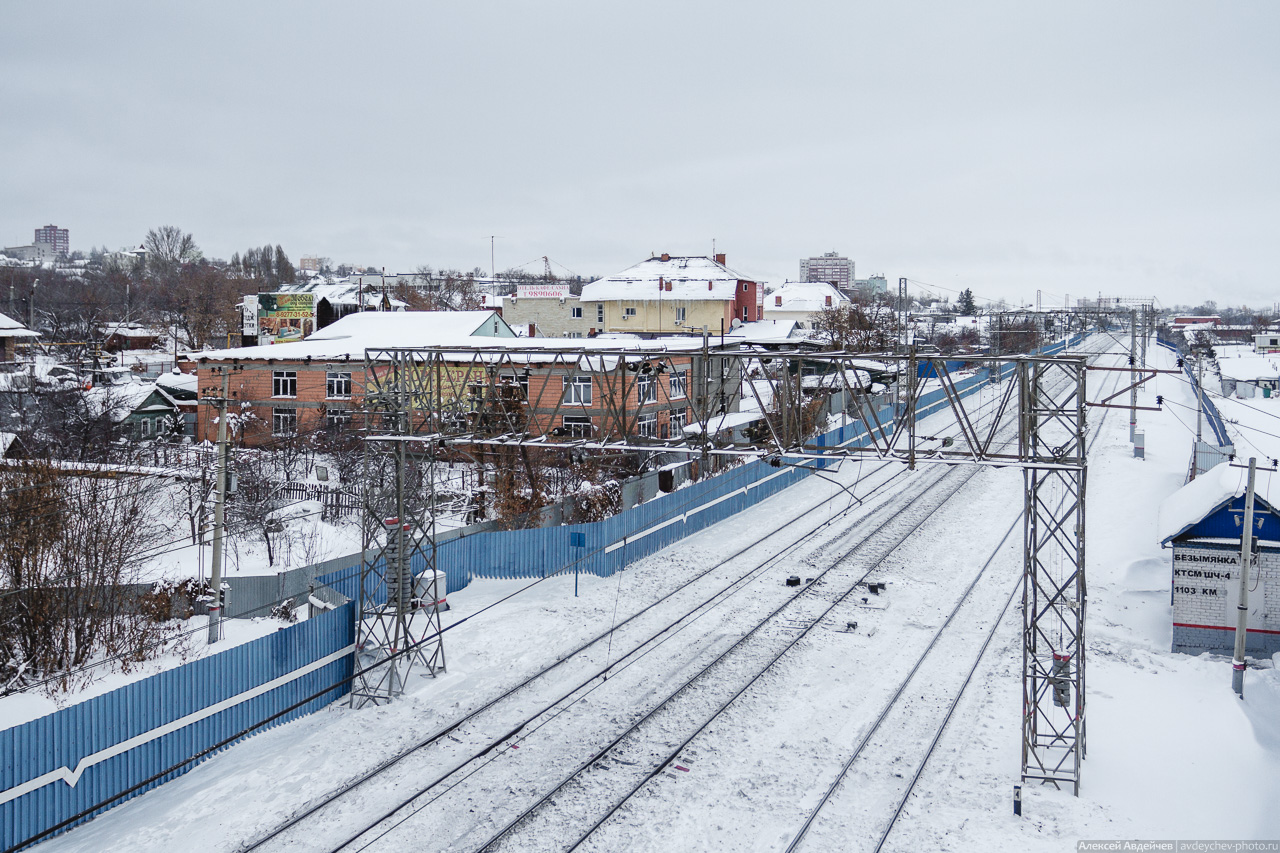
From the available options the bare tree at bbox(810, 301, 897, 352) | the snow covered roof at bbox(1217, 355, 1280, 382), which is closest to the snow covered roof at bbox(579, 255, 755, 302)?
the bare tree at bbox(810, 301, 897, 352)

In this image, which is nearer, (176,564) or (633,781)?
(633,781)

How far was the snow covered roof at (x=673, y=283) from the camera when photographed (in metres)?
60.9

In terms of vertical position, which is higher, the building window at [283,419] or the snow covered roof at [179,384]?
the snow covered roof at [179,384]

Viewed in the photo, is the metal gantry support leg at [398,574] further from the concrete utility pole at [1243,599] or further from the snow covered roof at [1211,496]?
the snow covered roof at [1211,496]

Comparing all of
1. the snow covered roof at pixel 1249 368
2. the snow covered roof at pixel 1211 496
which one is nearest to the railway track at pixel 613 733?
the snow covered roof at pixel 1211 496

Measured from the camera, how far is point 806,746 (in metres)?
14.1

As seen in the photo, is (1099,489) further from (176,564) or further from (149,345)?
(149,345)

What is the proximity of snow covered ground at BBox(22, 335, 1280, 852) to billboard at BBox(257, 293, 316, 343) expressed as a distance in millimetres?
54680

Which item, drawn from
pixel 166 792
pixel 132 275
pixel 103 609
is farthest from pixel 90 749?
pixel 132 275

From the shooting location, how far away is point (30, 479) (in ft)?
57.1

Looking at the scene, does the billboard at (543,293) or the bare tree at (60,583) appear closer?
the bare tree at (60,583)

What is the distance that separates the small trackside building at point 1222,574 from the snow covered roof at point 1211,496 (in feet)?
0.08

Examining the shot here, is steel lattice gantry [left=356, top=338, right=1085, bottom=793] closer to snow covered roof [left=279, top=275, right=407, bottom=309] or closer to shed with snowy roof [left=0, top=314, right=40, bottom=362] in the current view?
shed with snowy roof [left=0, top=314, right=40, bottom=362]

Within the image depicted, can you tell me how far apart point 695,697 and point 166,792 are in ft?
26.5
